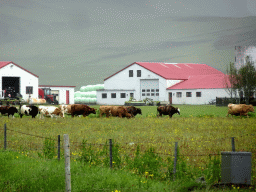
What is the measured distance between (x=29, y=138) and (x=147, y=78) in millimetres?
52013

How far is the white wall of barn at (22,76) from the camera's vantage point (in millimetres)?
57594

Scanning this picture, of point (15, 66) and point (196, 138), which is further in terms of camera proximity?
point (15, 66)

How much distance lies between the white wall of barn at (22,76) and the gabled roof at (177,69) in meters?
19.6

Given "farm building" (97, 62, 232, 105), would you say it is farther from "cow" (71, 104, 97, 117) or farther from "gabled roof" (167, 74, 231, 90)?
"cow" (71, 104, 97, 117)

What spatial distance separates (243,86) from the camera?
53.6 m

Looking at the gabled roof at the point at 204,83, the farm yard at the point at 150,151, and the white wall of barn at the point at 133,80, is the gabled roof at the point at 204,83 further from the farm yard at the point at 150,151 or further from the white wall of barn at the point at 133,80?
the farm yard at the point at 150,151

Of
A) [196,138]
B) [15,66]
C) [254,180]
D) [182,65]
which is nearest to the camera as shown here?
[254,180]

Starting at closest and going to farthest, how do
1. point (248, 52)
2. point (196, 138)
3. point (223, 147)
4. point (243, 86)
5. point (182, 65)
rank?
point (223, 147), point (196, 138), point (243, 86), point (248, 52), point (182, 65)

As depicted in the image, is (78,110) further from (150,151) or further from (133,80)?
(133,80)

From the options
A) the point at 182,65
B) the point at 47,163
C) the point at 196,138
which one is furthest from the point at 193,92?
the point at 47,163

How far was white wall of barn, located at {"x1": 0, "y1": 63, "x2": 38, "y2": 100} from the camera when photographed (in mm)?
57594

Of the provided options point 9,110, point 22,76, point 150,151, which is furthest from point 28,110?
point 22,76

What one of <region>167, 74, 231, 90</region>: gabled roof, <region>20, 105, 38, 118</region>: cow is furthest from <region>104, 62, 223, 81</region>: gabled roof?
<region>20, 105, 38, 118</region>: cow

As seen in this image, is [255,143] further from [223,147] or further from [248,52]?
[248,52]
